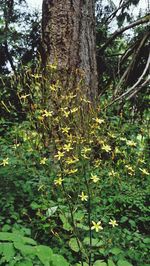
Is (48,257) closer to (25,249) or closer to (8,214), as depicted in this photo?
(25,249)

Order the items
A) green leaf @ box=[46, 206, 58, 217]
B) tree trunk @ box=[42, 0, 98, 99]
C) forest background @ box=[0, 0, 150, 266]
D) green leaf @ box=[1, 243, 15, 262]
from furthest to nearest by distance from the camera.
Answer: tree trunk @ box=[42, 0, 98, 99] < green leaf @ box=[46, 206, 58, 217] < forest background @ box=[0, 0, 150, 266] < green leaf @ box=[1, 243, 15, 262]

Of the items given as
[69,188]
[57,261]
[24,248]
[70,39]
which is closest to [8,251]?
[24,248]

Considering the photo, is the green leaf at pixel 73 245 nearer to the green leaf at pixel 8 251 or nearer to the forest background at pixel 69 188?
the forest background at pixel 69 188

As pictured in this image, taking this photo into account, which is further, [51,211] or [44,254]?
[51,211]

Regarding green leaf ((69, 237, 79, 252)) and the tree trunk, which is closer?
green leaf ((69, 237, 79, 252))

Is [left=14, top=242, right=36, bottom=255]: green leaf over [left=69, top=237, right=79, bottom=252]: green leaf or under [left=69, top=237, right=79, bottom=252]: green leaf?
over

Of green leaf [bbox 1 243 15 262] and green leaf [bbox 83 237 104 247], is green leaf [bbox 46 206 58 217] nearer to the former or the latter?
green leaf [bbox 83 237 104 247]

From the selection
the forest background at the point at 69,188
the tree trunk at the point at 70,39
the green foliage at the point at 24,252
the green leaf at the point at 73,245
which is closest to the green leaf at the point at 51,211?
the forest background at the point at 69,188

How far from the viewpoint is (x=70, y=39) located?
295 centimetres

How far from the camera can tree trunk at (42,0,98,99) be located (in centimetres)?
292

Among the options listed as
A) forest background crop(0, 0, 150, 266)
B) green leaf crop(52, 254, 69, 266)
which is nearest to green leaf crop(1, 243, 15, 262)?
forest background crop(0, 0, 150, 266)

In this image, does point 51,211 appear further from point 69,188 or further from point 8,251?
point 8,251

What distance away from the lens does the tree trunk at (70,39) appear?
2922 mm

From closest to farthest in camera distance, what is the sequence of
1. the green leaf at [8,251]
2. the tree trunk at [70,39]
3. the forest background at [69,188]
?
the green leaf at [8,251], the forest background at [69,188], the tree trunk at [70,39]
